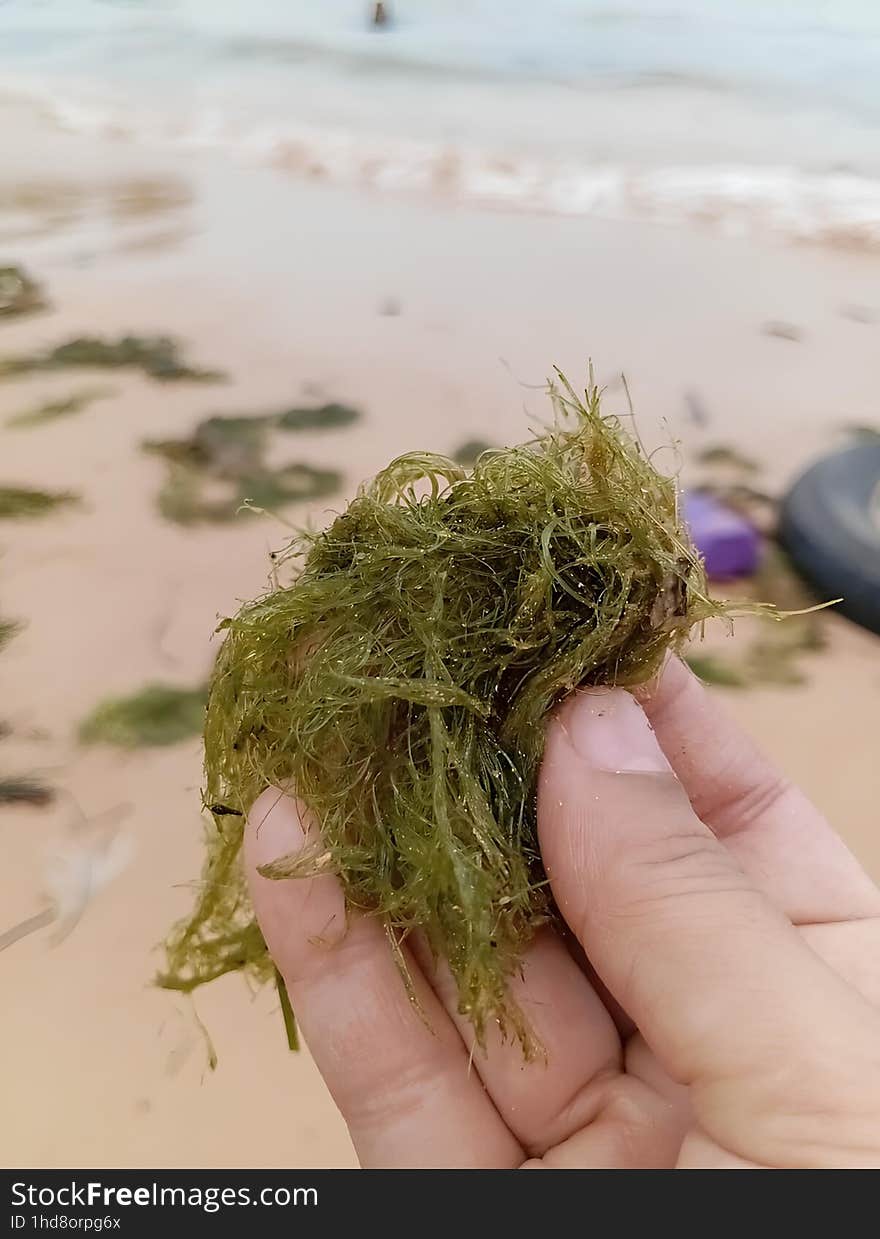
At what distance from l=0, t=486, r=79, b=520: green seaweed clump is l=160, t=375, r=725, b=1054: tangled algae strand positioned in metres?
1.33

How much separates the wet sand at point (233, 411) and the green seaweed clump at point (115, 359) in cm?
6

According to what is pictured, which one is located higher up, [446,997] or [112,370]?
[112,370]

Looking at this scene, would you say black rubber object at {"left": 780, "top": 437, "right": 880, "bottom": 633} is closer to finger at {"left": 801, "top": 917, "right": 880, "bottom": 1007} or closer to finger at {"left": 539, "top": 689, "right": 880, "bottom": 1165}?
finger at {"left": 801, "top": 917, "right": 880, "bottom": 1007}

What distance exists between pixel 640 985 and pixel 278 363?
7.66 feet

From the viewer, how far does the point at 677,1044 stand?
85cm

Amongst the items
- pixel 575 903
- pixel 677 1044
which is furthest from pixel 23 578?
pixel 677 1044

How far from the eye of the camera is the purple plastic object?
2152mm

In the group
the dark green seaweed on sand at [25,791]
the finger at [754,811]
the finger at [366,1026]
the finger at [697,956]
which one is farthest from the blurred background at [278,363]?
the finger at [697,956]

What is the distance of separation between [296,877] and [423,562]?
40 centimetres

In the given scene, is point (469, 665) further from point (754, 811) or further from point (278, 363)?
point (278, 363)

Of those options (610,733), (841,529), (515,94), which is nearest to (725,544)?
(841,529)

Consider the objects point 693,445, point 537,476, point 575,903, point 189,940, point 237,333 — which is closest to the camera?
point 575,903

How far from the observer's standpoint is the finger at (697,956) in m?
0.77
